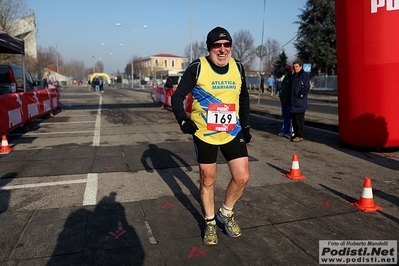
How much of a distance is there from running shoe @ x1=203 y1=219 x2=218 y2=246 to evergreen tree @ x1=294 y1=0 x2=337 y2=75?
118 ft

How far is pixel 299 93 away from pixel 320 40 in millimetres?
31708

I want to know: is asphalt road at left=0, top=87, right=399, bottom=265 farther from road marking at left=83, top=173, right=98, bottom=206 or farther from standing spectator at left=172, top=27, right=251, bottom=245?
standing spectator at left=172, top=27, right=251, bottom=245

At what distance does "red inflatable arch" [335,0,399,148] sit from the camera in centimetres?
648

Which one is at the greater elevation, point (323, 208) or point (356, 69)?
point (356, 69)

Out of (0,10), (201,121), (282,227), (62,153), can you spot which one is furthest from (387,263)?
(0,10)

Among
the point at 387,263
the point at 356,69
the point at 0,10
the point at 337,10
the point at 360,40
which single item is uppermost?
the point at 0,10

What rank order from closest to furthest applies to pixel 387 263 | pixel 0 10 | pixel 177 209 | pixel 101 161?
pixel 387 263
pixel 177 209
pixel 101 161
pixel 0 10

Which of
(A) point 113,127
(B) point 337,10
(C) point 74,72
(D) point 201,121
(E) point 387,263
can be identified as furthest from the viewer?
(C) point 74,72

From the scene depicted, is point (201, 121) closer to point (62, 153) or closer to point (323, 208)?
point (323, 208)

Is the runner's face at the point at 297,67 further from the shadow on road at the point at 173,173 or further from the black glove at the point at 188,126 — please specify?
the black glove at the point at 188,126

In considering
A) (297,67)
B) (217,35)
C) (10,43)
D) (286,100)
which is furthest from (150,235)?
(10,43)

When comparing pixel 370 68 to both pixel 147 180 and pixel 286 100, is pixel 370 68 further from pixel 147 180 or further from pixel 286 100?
pixel 147 180

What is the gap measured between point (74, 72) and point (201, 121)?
159074 mm

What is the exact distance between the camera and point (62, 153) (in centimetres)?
732
